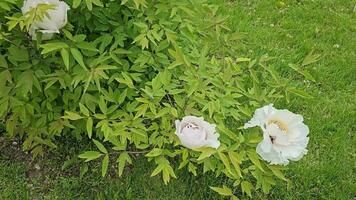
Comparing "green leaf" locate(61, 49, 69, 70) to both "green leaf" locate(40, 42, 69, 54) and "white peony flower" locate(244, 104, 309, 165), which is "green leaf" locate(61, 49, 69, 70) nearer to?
"green leaf" locate(40, 42, 69, 54)

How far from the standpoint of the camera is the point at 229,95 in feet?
8.38

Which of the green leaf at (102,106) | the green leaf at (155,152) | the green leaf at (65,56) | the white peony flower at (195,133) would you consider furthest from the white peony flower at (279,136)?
the green leaf at (65,56)

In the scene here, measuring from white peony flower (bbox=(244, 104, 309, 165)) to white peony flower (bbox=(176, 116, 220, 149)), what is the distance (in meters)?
0.15

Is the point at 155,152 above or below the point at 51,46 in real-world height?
below

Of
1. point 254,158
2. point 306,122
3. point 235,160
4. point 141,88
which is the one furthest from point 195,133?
point 306,122

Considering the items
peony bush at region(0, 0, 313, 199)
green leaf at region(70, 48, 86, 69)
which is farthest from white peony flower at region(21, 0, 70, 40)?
green leaf at region(70, 48, 86, 69)

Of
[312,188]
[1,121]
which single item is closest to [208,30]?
[312,188]

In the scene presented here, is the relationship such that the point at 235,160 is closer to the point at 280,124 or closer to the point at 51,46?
the point at 280,124

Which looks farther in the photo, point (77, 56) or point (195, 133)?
point (77, 56)

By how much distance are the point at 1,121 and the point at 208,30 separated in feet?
3.95

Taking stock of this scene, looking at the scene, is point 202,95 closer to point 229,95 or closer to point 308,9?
point 229,95

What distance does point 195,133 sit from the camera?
216 cm

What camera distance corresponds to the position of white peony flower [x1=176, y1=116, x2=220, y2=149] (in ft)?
7.07

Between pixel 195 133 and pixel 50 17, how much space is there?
698mm
